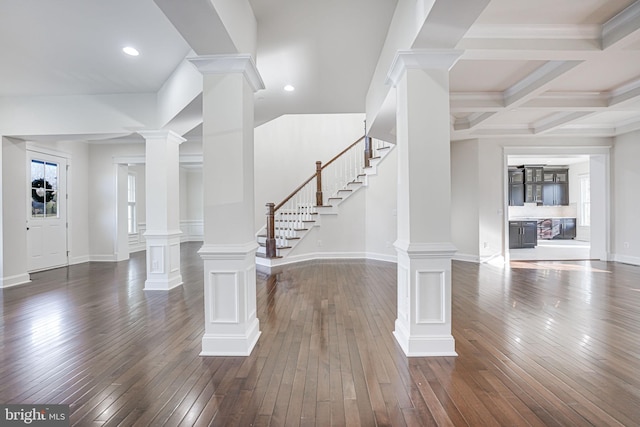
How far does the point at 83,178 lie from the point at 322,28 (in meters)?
7.52

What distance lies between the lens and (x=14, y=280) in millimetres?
5520

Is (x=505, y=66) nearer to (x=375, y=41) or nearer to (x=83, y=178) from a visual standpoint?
(x=375, y=41)

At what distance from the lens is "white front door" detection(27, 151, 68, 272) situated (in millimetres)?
6551

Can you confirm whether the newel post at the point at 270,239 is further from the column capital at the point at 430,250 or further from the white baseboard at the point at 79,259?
the white baseboard at the point at 79,259

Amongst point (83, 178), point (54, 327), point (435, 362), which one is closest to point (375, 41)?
point (435, 362)

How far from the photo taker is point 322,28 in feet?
10.6

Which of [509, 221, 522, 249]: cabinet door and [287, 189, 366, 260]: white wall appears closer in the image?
[287, 189, 366, 260]: white wall

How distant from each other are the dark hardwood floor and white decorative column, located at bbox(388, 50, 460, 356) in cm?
27

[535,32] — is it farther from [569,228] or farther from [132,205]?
[569,228]

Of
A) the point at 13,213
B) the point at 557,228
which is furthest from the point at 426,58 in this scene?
the point at 557,228

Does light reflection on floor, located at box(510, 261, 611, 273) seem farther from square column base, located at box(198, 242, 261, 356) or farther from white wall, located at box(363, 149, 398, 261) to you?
square column base, located at box(198, 242, 261, 356)

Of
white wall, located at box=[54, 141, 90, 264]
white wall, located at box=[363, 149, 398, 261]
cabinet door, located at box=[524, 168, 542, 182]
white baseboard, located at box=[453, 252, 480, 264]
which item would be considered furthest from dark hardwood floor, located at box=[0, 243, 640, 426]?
cabinet door, located at box=[524, 168, 542, 182]

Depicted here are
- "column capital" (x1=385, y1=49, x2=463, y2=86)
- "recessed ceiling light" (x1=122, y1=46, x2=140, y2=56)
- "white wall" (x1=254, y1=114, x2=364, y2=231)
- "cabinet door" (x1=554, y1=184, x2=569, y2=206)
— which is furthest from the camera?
"cabinet door" (x1=554, y1=184, x2=569, y2=206)

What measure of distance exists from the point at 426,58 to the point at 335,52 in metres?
1.37
